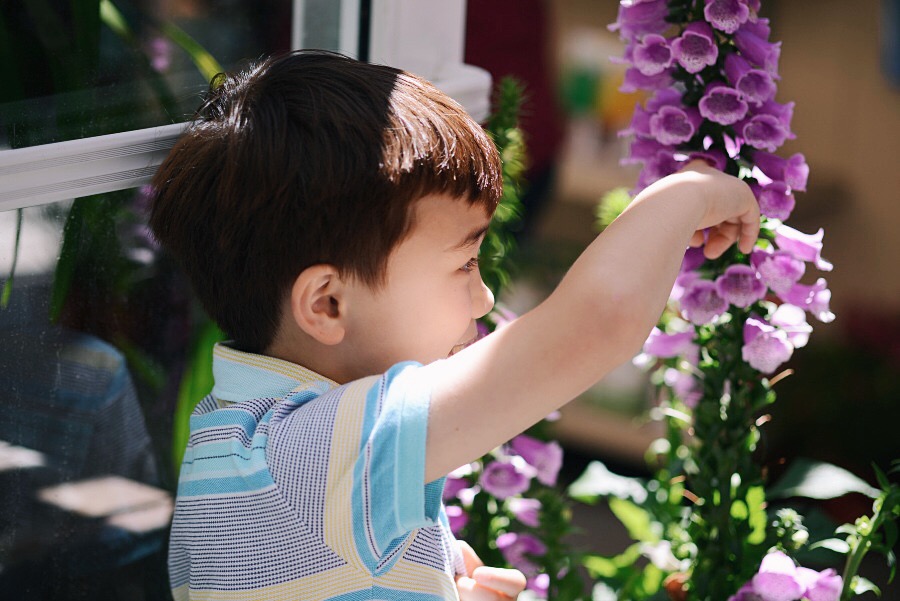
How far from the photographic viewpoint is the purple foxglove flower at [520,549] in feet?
4.63

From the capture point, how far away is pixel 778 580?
112 cm

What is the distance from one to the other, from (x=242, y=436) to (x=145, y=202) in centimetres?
39

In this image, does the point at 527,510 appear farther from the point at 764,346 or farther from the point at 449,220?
the point at 449,220

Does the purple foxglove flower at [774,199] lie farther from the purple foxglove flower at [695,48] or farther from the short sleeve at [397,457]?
the short sleeve at [397,457]

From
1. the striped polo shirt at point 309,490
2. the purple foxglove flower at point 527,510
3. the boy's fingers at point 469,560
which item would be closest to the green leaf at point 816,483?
the purple foxglove flower at point 527,510

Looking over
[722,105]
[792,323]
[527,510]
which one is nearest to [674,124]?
[722,105]

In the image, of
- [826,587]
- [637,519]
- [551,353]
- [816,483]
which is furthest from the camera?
[637,519]

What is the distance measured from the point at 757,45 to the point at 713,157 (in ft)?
0.40

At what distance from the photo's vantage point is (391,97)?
88 cm

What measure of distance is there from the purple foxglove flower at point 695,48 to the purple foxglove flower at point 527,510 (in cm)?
68

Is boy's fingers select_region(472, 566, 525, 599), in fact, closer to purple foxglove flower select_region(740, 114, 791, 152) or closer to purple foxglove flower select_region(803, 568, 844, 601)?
purple foxglove flower select_region(803, 568, 844, 601)

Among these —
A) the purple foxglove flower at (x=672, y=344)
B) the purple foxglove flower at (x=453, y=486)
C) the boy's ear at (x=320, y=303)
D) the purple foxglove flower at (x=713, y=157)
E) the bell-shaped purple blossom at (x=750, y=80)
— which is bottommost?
the purple foxglove flower at (x=453, y=486)

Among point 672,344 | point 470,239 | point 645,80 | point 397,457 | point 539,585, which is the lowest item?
point 539,585

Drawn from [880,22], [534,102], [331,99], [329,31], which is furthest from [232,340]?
[880,22]
